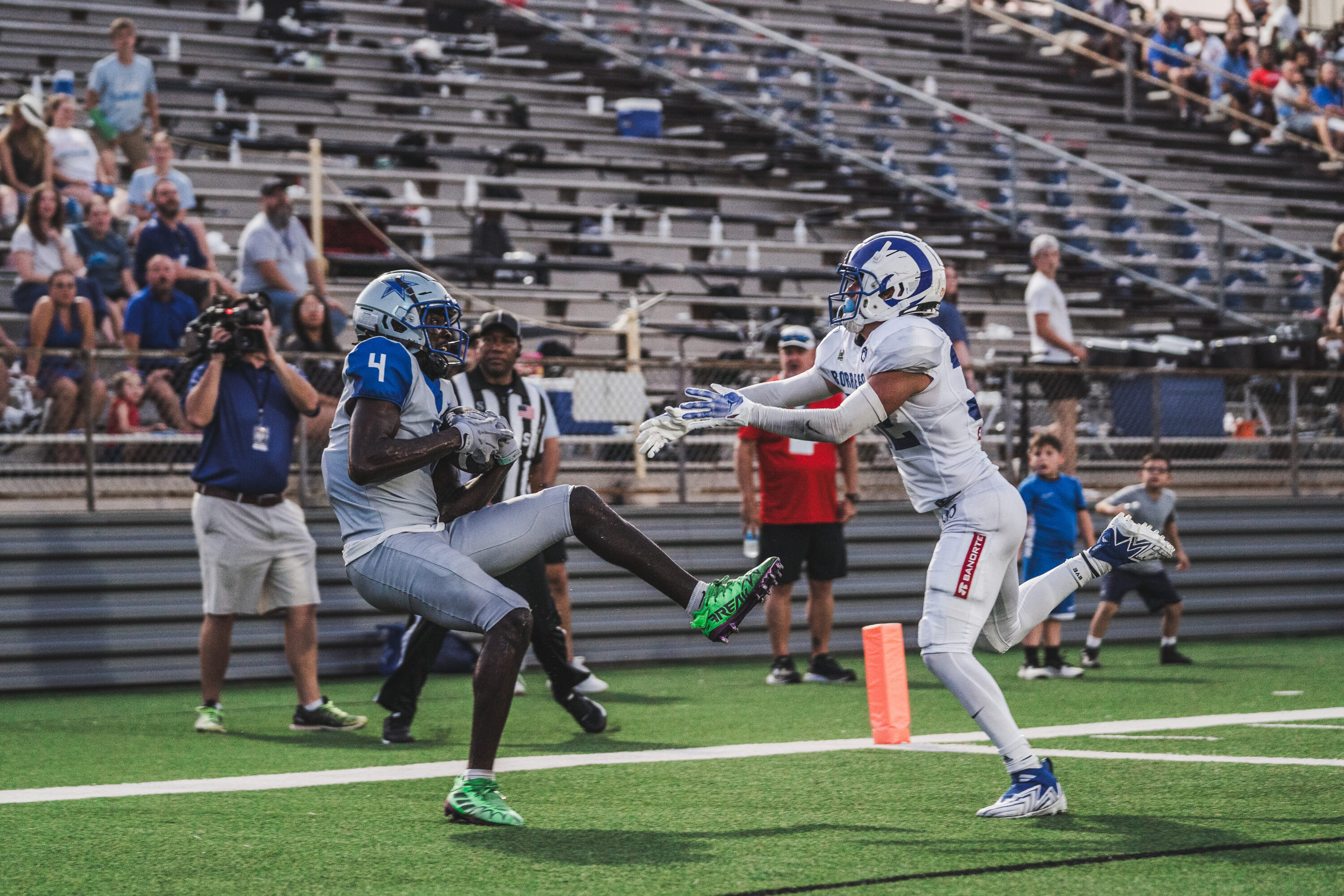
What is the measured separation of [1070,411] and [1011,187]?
7.01 metres

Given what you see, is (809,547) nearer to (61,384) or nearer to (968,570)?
(968,570)

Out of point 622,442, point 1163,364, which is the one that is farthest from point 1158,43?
point 622,442

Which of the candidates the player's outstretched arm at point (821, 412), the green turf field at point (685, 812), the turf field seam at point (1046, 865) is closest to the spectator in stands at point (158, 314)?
the green turf field at point (685, 812)

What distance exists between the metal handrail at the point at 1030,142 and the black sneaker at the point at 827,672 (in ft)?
30.7

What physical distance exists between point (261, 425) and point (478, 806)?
11.6ft

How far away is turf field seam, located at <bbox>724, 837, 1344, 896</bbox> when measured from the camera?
411 centimetres

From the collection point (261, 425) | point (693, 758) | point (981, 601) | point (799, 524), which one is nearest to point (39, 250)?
point (261, 425)

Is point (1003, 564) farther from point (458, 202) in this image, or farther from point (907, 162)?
point (907, 162)

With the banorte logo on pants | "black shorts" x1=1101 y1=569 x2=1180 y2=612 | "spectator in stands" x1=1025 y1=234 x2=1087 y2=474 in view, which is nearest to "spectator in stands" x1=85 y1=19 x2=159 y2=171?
"spectator in stands" x1=1025 y1=234 x2=1087 y2=474

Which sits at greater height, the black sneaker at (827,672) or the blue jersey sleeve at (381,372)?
the blue jersey sleeve at (381,372)

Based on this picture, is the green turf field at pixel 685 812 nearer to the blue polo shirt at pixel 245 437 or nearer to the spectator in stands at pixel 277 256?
the blue polo shirt at pixel 245 437

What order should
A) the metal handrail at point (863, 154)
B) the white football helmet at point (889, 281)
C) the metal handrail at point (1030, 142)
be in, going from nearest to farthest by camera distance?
the white football helmet at point (889, 281)
the metal handrail at point (1030, 142)
the metal handrail at point (863, 154)

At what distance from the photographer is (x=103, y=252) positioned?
1266cm

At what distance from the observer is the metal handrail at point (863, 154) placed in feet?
59.2
